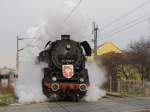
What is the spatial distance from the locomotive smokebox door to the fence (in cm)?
1457

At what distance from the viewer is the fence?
4606cm

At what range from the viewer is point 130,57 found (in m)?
67.2

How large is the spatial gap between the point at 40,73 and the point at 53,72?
2.46 metres

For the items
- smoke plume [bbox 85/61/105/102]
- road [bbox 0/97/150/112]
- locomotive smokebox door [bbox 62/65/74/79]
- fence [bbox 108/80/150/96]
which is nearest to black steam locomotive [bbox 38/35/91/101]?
locomotive smokebox door [bbox 62/65/74/79]

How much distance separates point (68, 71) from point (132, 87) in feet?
61.6

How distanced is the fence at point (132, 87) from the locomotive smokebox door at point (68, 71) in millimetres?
14570

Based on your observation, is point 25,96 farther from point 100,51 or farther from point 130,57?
point 100,51

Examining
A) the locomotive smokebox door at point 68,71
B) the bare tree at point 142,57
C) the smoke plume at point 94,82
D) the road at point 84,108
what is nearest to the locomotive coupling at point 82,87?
the locomotive smokebox door at point 68,71

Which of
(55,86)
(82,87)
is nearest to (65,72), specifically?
(55,86)

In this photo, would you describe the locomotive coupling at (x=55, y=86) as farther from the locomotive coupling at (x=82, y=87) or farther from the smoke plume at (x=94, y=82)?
the smoke plume at (x=94, y=82)

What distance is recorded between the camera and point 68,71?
31609mm

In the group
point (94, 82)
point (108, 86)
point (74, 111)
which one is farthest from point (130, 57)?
point (74, 111)

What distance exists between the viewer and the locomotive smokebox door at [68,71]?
31.5 metres

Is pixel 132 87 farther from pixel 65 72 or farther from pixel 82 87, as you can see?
pixel 65 72
